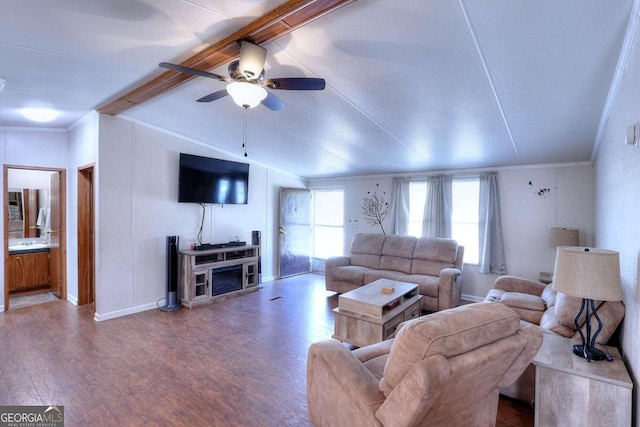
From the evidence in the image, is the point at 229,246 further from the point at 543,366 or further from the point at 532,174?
the point at 532,174

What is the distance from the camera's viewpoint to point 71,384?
2.43m

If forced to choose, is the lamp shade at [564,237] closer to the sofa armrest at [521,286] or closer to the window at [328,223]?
the sofa armrest at [521,286]

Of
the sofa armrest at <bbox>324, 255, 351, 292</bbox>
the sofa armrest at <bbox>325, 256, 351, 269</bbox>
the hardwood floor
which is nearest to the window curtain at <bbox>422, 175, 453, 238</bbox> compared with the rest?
the sofa armrest at <bbox>325, 256, 351, 269</bbox>

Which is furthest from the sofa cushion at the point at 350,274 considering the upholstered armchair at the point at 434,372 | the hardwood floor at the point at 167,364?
the upholstered armchair at the point at 434,372

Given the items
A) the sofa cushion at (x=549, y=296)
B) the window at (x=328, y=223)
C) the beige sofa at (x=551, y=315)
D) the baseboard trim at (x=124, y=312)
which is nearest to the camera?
the beige sofa at (x=551, y=315)

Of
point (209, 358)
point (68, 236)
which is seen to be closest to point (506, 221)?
point (209, 358)

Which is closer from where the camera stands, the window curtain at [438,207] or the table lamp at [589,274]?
the table lamp at [589,274]

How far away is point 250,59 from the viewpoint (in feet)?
6.85

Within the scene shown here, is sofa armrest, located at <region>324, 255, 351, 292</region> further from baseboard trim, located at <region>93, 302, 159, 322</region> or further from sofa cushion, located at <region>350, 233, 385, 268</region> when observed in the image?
baseboard trim, located at <region>93, 302, 159, 322</region>

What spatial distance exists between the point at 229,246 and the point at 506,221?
4.45 metres

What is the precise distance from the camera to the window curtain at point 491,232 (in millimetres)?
4672

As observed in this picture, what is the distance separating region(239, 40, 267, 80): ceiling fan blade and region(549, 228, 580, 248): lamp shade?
4251 mm

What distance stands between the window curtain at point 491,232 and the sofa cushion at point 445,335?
12.1ft

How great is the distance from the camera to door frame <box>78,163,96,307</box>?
14.0 feet
